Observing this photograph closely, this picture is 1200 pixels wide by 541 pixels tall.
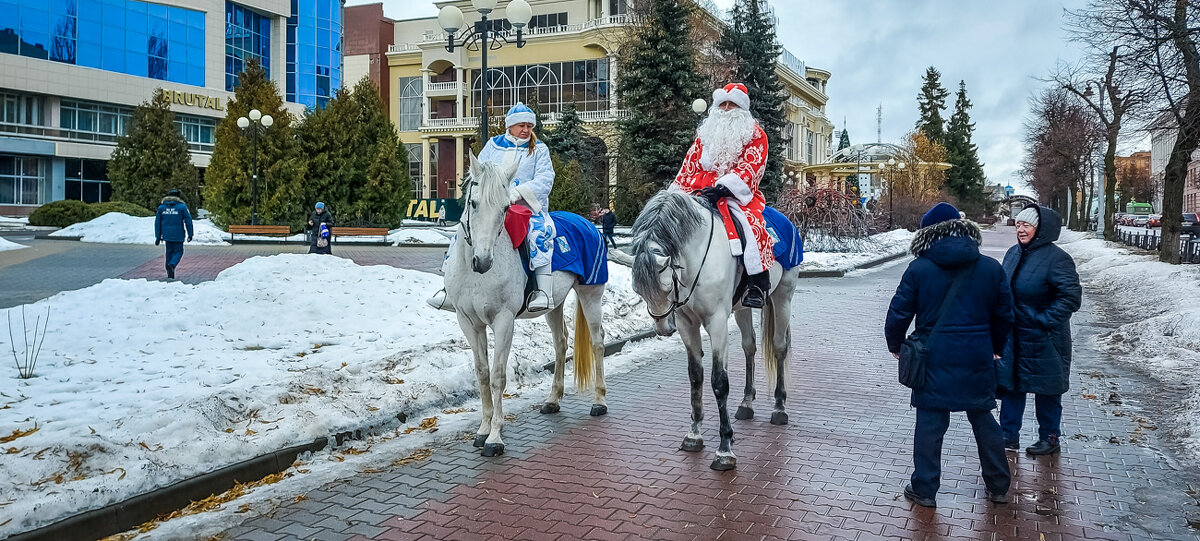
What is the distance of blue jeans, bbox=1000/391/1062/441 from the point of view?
6180 mm

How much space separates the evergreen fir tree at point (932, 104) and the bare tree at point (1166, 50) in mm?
88035

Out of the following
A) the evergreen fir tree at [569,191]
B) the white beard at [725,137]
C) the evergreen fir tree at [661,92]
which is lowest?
the white beard at [725,137]

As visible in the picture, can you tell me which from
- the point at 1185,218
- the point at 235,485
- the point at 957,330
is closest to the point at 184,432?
the point at 235,485

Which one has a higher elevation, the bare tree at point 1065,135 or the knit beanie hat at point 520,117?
the bare tree at point 1065,135

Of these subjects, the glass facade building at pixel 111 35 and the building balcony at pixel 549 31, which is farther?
the building balcony at pixel 549 31

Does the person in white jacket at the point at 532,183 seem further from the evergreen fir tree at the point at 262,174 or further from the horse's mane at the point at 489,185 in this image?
the evergreen fir tree at the point at 262,174

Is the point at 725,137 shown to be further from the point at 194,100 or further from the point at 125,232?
the point at 194,100

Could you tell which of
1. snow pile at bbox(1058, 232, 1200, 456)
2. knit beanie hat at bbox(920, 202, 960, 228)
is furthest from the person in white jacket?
snow pile at bbox(1058, 232, 1200, 456)

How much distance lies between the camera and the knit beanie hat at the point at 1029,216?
6043 mm

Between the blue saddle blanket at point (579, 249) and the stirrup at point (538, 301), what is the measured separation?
0.41m

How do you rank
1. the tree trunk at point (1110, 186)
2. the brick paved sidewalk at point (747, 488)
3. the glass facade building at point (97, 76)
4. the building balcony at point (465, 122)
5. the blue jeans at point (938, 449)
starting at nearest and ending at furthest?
the brick paved sidewalk at point (747, 488), the blue jeans at point (938, 449), the tree trunk at point (1110, 186), the glass facade building at point (97, 76), the building balcony at point (465, 122)

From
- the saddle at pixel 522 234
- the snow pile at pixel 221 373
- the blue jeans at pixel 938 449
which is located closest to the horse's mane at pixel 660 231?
the saddle at pixel 522 234

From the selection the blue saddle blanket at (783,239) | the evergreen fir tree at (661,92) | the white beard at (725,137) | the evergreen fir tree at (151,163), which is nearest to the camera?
the white beard at (725,137)

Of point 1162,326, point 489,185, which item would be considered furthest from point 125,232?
point 1162,326
